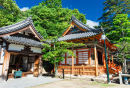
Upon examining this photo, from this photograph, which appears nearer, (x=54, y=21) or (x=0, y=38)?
(x=0, y=38)

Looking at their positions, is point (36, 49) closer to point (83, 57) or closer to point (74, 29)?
point (83, 57)

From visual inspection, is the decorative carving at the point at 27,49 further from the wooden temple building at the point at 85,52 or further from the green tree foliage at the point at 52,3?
the green tree foliage at the point at 52,3

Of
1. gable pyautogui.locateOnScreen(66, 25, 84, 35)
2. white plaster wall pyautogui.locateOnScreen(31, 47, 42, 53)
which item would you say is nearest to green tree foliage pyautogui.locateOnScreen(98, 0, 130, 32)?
gable pyautogui.locateOnScreen(66, 25, 84, 35)

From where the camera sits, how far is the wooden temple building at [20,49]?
338 inches

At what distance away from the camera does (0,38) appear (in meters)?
8.72

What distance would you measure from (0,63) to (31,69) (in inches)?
168

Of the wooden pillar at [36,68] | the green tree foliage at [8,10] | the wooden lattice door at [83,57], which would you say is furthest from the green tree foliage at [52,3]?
the wooden pillar at [36,68]

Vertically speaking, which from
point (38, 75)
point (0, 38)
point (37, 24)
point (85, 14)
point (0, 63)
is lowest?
point (38, 75)

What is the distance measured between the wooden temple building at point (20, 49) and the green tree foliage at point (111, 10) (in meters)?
20.2

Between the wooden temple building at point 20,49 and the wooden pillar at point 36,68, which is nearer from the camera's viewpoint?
the wooden temple building at point 20,49

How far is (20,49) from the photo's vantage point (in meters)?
9.79

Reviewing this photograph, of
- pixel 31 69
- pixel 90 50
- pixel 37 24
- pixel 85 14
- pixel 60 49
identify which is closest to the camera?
pixel 60 49

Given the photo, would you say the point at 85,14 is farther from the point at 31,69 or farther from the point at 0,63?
the point at 0,63

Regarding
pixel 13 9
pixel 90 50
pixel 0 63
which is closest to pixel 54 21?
pixel 13 9
